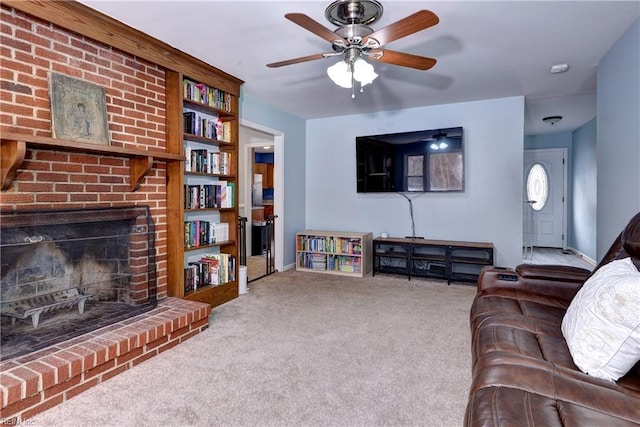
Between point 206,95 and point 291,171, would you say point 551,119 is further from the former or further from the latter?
point 206,95

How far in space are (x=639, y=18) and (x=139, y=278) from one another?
4003mm

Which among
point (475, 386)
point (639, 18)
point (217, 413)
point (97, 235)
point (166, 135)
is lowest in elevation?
point (217, 413)

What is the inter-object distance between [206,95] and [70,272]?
194 cm

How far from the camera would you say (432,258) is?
14.2 feet

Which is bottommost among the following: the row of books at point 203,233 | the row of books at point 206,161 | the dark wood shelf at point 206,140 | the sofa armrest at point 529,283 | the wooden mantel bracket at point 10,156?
the sofa armrest at point 529,283

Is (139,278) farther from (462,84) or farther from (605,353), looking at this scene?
(462,84)

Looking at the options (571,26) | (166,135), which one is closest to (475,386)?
(571,26)

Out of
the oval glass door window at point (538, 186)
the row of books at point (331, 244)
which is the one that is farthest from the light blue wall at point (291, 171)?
the oval glass door window at point (538, 186)

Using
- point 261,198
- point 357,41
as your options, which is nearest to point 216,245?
point 357,41

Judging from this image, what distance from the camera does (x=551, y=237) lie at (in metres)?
6.79

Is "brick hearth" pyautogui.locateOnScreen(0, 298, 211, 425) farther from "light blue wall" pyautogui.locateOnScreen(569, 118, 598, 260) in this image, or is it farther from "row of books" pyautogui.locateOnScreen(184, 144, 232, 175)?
"light blue wall" pyautogui.locateOnScreen(569, 118, 598, 260)

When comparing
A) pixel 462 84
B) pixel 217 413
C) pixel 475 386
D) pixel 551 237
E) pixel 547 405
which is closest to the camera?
pixel 547 405

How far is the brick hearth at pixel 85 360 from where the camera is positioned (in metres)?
1.64

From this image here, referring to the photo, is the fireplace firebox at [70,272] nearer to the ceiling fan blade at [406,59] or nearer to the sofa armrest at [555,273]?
the ceiling fan blade at [406,59]
